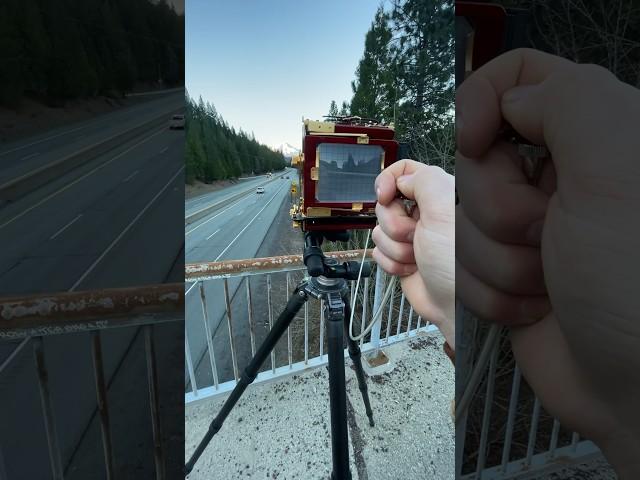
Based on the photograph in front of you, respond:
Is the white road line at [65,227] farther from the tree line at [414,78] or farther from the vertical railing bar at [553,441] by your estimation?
the vertical railing bar at [553,441]

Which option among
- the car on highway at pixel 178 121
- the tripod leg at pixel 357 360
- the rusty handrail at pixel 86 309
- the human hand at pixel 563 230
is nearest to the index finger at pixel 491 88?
the human hand at pixel 563 230

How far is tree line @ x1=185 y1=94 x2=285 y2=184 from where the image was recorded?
13.5 inches

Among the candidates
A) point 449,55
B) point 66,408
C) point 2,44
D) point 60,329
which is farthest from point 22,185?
point 449,55

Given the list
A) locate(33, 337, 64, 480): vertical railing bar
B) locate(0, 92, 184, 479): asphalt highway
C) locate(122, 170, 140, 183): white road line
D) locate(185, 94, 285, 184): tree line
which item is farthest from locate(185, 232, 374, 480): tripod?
locate(122, 170, 140, 183): white road line

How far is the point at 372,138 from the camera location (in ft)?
1.10

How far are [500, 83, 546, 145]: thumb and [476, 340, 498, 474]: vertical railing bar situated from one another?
128 millimetres

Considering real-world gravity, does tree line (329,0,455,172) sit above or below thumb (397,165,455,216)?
above

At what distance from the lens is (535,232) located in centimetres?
14

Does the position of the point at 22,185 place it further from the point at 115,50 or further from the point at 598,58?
the point at 598,58

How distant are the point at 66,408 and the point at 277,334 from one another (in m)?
1.35

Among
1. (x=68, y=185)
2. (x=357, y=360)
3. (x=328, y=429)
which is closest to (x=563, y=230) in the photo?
(x=328, y=429)

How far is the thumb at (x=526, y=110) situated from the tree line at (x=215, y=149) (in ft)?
0.95

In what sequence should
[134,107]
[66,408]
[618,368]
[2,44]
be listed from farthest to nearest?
1. [66,408]
2. [134,107]
3. [2,44]
4. [618,368]

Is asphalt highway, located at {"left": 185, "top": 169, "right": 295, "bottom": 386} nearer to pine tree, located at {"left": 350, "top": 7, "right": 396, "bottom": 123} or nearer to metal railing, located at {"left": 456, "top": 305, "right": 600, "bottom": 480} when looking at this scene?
pine tree, located at {"left": 350, "top": 7, "right": 396, "bottom": 123}
